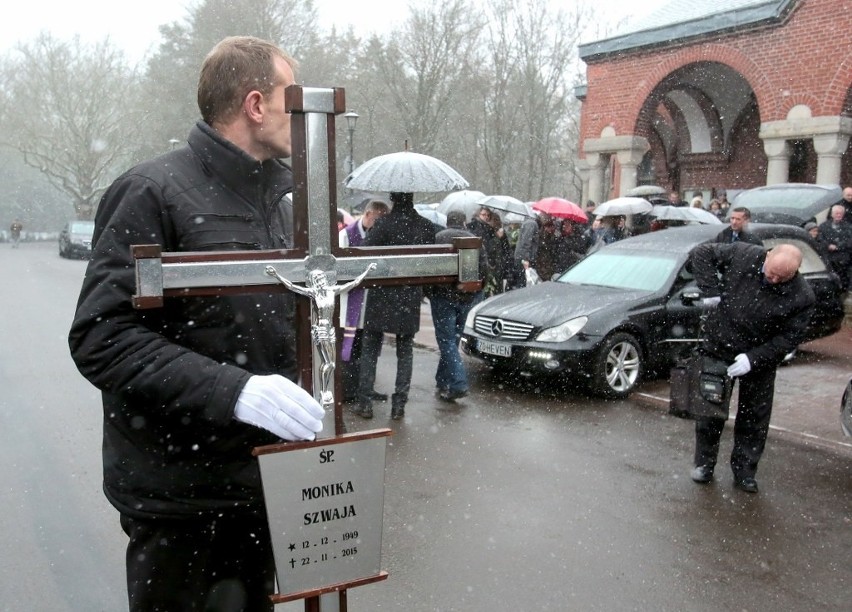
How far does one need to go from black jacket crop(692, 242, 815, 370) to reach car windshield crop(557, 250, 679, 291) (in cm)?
300

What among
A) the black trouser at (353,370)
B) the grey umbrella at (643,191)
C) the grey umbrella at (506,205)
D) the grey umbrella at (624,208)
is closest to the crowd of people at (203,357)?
the black trouser at (353,370)

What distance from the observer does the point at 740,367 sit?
511 centimetres

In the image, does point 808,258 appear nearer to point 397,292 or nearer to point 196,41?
point 397,292

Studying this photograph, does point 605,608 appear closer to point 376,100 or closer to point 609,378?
point 609,378

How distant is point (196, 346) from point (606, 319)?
6468mm

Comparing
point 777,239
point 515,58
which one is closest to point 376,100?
point 515,58

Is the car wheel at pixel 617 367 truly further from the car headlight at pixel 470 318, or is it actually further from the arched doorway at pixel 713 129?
the arched doorway at pixel 713 129

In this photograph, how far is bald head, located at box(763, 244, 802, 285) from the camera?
5012 millimetres

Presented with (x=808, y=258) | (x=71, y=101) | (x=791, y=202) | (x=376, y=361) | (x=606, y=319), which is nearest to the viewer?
(x=376, y=361)

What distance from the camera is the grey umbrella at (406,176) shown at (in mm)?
6371

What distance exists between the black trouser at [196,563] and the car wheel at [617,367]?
237 inches

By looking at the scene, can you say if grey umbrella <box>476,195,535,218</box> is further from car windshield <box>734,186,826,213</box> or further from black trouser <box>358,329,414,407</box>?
black trouser <box>358,329,414,407</box>

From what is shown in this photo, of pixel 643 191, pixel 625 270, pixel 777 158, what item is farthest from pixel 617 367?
pixel 643 191

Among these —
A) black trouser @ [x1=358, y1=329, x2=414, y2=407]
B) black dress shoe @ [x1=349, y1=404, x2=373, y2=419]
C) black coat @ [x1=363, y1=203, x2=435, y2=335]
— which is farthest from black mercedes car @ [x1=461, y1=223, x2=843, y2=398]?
black dress shoe @ [x1=349, y1=404, x2=373, y2=419]
